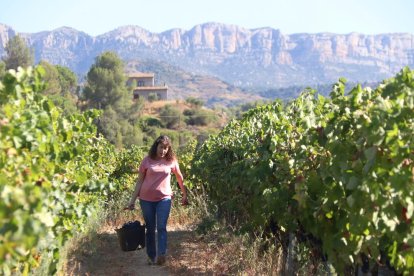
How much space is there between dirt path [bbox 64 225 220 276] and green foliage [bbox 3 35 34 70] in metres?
44.5

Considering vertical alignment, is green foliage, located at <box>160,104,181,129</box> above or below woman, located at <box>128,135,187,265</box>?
Result: below

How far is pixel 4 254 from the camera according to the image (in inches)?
71.4

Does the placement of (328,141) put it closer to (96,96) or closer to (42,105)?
(42,105)

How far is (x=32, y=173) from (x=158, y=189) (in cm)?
330

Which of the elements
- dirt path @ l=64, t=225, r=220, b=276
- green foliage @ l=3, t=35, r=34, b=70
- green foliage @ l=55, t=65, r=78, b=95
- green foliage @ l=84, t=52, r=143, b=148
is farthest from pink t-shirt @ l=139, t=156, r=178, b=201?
green foliage @ l=55, t=65, r=78, b=95

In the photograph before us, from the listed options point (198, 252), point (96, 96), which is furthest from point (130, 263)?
point (96, 96)

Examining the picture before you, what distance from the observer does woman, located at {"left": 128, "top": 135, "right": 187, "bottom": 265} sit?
579cm

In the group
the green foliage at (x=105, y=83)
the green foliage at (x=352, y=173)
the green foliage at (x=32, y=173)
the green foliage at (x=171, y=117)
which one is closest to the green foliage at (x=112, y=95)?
the green foliage at (x=105, y=83)

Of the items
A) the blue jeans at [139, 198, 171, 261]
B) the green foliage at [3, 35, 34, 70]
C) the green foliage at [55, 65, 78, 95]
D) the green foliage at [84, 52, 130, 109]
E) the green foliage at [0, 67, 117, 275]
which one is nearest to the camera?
the green foliage at [0, 67, 117, 275]

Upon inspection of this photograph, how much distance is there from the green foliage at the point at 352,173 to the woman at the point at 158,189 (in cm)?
161

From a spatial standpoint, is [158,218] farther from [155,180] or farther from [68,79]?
[68,79]

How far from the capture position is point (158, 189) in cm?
577

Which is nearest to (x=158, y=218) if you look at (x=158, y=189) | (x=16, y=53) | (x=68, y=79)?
(x=158, y=189)

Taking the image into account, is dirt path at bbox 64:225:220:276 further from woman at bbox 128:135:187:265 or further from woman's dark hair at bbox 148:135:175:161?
woman's dark hair at bbox 148:135:175:161
